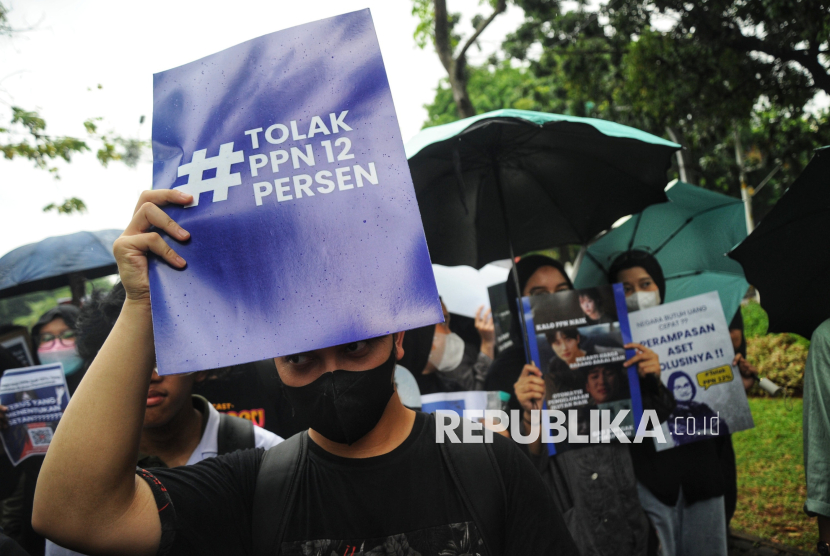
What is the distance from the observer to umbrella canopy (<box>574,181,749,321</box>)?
12.6 ft

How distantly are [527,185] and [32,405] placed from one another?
307cm

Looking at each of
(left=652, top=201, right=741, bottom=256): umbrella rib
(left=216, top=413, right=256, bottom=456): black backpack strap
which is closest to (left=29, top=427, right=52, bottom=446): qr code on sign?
(left=216, top=413, right=256, bottom=456): black backpack strap

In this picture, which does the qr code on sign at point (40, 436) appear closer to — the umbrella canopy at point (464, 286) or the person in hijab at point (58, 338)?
the person in hijab at point (58, 338)

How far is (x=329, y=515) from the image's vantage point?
1.46 meters

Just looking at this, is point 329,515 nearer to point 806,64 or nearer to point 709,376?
point 709,376

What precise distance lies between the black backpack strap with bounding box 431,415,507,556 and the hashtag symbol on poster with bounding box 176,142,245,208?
35.1 inches

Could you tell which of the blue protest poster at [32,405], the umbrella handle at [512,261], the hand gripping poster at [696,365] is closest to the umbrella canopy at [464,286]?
the umbrella handle at [512,261]

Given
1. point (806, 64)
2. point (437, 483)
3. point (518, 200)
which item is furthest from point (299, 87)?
point (806, 64)

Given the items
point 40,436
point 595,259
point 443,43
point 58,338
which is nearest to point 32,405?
point 40,436

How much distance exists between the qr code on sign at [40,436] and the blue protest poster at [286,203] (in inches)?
95.3

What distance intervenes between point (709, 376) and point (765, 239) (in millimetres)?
893

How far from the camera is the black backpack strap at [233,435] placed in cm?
229

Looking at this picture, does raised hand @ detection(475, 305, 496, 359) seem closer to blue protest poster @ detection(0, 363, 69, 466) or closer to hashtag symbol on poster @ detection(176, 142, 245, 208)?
→ blue protest poster @ detection(0, 363, 69, 466)

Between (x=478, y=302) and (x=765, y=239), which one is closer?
(x=765, y=239)
